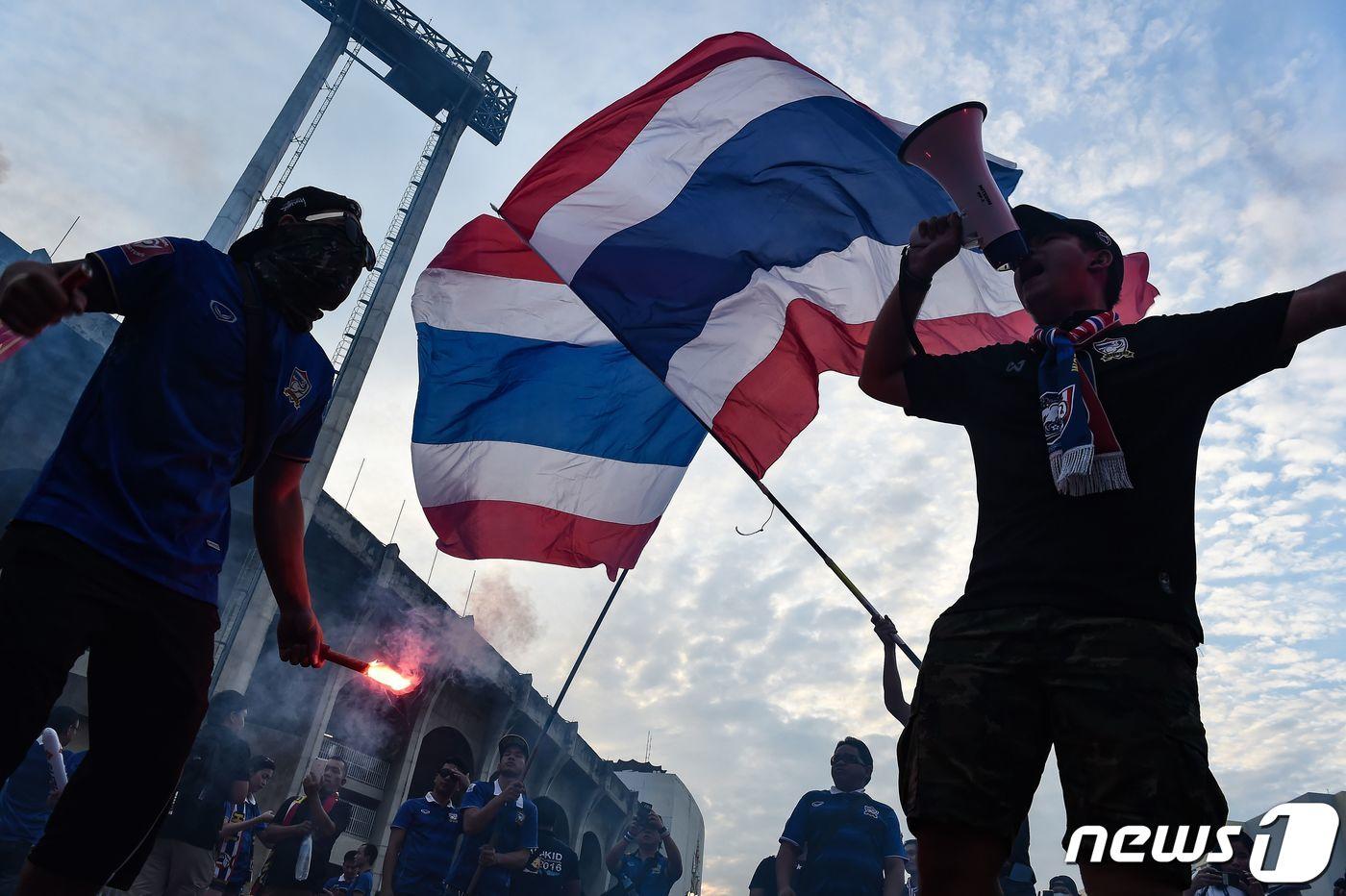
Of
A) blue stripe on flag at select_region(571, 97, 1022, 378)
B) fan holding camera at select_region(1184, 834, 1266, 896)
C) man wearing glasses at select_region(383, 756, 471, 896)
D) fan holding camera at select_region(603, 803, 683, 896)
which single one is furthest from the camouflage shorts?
fan holding camera at select_region(603, 803, 683, 896)

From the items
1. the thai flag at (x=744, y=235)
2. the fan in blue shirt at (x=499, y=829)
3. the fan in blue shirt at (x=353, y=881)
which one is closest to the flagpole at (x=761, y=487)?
the thai flag at (x=744, y=235)

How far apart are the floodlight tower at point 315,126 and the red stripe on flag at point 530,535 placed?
911 centimetres

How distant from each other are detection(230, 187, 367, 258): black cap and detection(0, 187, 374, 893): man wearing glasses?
0.09 metres

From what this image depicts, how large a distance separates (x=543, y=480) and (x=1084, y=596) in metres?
4.15

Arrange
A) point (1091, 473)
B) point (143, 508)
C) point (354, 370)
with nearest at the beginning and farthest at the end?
point (1091, 473) < point (143, 508) < point (354, 370)

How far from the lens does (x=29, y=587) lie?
175 centimetres

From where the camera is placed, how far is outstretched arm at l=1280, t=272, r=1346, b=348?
182 cm

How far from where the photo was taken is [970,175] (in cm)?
241

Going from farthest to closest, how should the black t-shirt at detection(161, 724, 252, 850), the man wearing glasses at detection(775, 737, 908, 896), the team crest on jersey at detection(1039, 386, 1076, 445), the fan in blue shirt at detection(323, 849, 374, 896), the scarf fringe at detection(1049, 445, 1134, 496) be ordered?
Result: the fan in blue shirt at detection(323, 849, 374, 896) → the black t-shirt at detection(161, 724, 252, 850) → the man wearing glasses at detection(775, 737, 908, 896) → the team crest on jersey at detection(1039, 386, 1076, 445) → the scarf fringe at detection(1049, 445, 1134, 496)

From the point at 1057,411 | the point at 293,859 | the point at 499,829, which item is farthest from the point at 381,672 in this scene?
the point at 293,859

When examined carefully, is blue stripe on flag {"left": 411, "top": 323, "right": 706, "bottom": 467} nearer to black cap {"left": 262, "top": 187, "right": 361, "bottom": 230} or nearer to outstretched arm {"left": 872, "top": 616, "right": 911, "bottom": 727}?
outstretched arm {"left": 872, "top": 616, "right": 911, "bottom": 727}

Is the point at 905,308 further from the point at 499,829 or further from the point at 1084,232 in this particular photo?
the point at 499,829

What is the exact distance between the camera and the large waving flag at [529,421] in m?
5.53

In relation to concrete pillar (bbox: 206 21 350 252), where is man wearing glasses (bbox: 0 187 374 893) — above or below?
below
